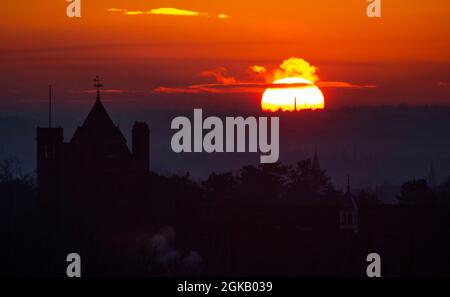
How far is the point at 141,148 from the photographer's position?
78938mm

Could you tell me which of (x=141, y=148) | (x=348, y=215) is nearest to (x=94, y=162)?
(x=141, y=148)

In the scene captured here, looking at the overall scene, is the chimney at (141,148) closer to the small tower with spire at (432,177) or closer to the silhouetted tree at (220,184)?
the silhouetted tree at (220,184)

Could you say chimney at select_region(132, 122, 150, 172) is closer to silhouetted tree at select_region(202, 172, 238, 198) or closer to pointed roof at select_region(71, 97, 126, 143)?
pointed roof at select_region(71, 97, 126, 143)

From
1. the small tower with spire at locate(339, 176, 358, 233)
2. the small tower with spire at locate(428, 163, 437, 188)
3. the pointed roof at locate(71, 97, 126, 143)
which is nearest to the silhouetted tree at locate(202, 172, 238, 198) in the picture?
the small tower with spire at locate(339, 176, 358, 233)

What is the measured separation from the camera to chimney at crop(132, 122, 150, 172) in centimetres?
7850

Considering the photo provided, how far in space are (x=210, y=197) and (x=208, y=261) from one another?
1469 cm

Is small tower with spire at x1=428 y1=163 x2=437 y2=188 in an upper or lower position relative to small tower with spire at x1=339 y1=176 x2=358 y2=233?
upper

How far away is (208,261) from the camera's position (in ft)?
244

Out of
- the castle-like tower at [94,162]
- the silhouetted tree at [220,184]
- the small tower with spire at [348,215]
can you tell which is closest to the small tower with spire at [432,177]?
the silhouetted tree at [220,184]

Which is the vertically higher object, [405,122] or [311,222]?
[405,122]

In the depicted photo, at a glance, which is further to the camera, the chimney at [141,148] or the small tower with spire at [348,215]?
the small tower with spire at [348,215]

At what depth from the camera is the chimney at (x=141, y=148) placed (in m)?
78.5
